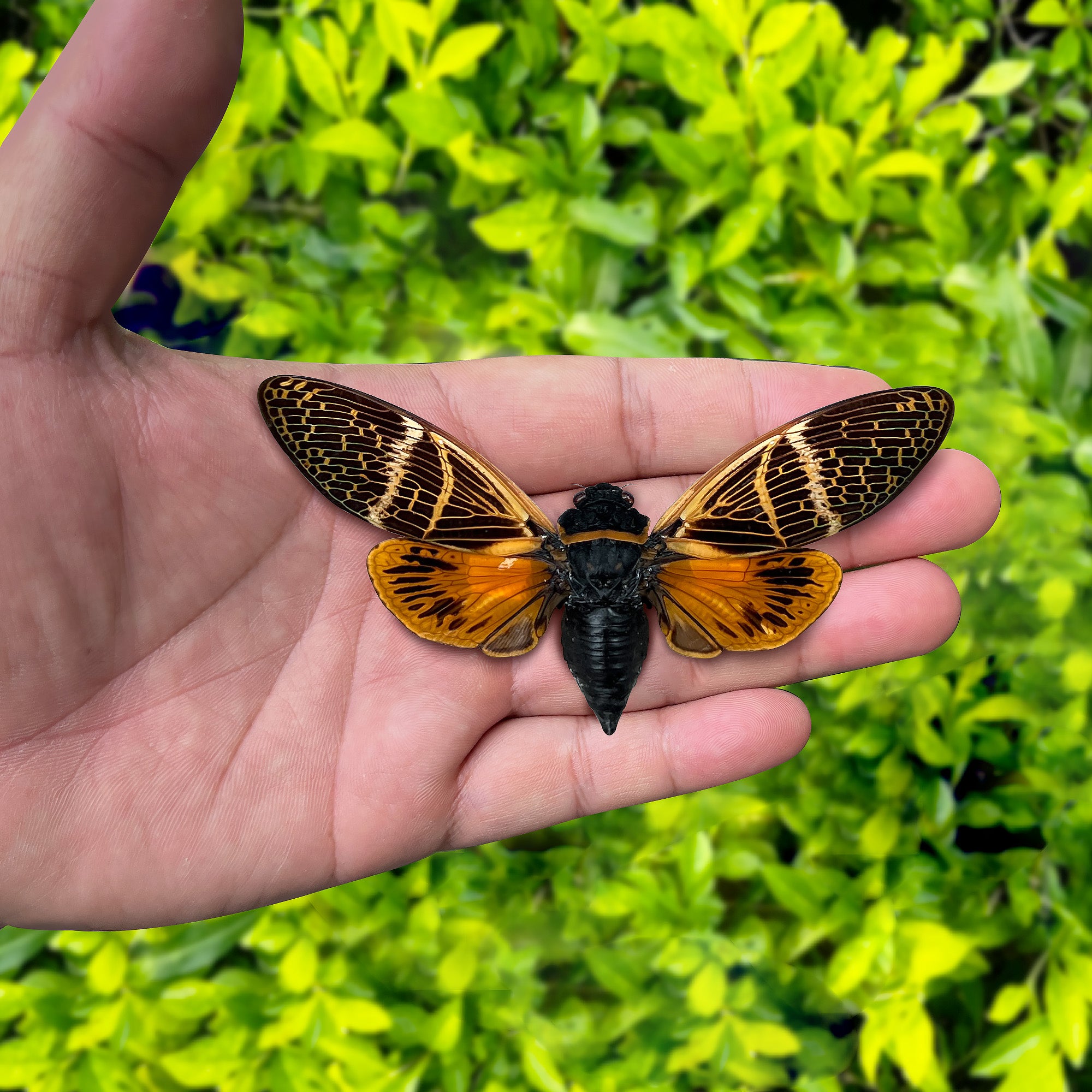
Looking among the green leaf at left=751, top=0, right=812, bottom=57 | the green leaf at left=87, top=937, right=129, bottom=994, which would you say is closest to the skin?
the green leaf at left=87, top=937, right=129, bottom=994

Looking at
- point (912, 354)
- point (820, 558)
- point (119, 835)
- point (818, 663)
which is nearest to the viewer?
point (119, 835)

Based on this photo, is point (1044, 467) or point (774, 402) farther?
point (1044, 467)

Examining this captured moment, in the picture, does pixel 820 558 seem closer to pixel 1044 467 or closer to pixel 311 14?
pixel 1044 467

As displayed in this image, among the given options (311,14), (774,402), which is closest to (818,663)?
(774,402)

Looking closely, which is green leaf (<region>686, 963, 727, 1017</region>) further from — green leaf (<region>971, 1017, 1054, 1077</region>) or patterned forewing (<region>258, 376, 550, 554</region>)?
patterned forewing (<region>258, 376, 550, 554</region>)

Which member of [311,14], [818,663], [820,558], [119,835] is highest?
[311,14]

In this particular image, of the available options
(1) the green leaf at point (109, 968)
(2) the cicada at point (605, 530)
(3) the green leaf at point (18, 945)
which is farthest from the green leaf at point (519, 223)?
(3) the green leaf at point (18, 945)

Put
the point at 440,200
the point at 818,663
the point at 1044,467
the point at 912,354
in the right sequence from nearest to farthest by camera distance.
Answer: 1. the point at 818,663
2. the point at 912,354
3. the point at 1044,467
4. the point at 440,200
